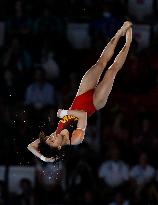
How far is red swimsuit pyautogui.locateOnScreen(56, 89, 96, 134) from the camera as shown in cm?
1247

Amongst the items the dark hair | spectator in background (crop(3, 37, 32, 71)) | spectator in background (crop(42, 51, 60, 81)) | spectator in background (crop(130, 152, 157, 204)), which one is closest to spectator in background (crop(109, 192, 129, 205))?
spectator in background (crop(130, 152, 157, 204))

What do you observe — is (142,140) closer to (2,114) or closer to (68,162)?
(68,162)

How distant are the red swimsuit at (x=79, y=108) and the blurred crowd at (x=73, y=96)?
1.69 meters

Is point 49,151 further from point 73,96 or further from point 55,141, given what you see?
point 73,96

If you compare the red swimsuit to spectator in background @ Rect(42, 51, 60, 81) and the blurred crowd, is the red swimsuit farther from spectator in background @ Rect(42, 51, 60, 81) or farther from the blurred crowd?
spectator in background @ Rect(42, 51, 60, 81)

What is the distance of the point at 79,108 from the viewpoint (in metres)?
12.6

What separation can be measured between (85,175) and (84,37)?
10.0 ft

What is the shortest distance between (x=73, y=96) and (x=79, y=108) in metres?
3.16

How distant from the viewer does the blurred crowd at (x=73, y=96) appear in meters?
14.9

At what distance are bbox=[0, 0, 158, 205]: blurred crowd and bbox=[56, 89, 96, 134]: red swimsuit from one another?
1692 mm

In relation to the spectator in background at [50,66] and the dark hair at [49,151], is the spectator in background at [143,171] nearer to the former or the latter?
the spectator in background at [50,66]

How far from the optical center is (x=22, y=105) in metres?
15.8

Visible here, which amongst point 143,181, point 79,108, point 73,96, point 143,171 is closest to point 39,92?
point 73,96

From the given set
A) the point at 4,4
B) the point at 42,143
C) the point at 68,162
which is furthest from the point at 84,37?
the point at 42,143
